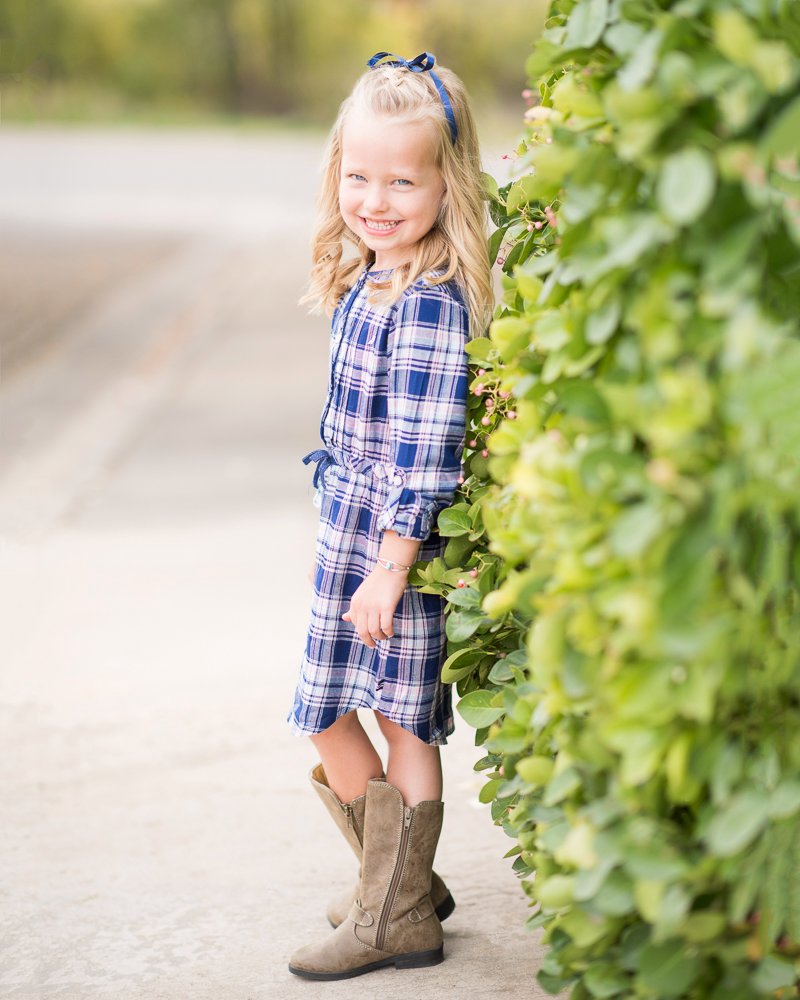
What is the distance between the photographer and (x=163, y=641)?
161 inches

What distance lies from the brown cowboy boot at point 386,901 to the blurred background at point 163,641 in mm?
74

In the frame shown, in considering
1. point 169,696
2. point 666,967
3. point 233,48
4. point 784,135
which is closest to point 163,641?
point 169,696

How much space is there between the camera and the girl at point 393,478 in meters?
2.18

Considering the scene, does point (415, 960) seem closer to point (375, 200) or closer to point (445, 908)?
point (445, 908)

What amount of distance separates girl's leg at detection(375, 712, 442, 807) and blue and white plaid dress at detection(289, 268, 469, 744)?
0.13ft

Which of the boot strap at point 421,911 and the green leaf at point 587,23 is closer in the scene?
the green leaf at point 587,23

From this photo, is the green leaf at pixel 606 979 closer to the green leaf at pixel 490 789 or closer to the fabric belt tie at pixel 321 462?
the green leaf at pixel 490 789

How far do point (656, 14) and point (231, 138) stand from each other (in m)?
34.8

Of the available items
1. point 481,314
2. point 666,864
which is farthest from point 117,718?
point 666,864

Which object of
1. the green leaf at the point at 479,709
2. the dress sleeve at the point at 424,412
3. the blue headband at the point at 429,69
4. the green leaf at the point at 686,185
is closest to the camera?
the green leaf at the point at 686,185

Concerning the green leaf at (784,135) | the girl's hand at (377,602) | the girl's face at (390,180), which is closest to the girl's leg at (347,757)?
the girl's hand at (377,602)

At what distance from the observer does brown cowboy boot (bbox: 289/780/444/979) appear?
2.32m

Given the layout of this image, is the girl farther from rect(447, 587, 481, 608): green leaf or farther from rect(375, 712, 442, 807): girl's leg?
rect(447, 587, 481, 608): green leaf

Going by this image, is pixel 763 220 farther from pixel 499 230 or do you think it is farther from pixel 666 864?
pixel 499 230
